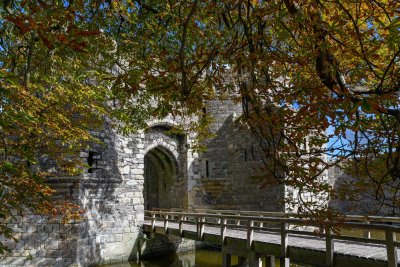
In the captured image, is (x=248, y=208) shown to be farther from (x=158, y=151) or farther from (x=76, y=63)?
(x=76, y=63)

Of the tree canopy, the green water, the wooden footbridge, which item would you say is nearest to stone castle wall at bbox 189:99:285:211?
the green water

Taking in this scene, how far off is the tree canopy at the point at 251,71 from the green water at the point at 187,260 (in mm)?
5621

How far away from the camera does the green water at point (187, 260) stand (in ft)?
36.6

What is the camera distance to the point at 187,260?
1200 cm

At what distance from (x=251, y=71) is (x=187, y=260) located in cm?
988

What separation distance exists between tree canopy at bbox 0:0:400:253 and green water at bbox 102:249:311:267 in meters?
5.62

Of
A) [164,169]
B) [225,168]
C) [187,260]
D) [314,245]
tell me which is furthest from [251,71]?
[164,169]

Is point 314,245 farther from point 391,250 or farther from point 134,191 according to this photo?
point 134,191

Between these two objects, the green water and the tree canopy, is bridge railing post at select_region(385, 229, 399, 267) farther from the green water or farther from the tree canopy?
the green water

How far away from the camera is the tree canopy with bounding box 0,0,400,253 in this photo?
2.51 meters

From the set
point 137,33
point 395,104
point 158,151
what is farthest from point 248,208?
point 395,104

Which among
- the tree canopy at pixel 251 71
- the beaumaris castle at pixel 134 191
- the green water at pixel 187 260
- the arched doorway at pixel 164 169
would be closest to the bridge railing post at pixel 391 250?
the tree canopy at pixel 251 71

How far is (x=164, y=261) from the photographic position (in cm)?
1183

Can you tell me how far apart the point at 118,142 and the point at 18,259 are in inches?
167
